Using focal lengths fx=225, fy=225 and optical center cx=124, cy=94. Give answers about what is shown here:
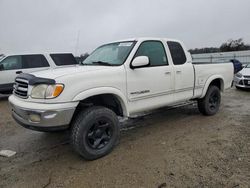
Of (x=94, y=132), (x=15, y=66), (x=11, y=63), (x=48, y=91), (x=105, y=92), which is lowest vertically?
(x=94, y=132)

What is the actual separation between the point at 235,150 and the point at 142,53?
2.37 meters

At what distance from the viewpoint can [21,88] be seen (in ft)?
11.5

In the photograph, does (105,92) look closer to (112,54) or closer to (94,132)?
(94,132)

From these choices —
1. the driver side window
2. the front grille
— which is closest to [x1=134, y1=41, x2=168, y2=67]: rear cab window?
the front grille

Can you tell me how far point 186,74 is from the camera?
4973mm

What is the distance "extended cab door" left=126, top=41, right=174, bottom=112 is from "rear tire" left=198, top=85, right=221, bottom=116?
148 cm

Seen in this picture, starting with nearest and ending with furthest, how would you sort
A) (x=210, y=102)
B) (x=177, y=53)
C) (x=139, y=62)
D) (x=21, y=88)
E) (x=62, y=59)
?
(x=21, y=88), (x=139, y=62), (x=177, y=53), (x=210, y=102), (x=62, y=59)

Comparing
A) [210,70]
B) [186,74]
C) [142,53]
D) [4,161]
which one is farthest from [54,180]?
[210,70]

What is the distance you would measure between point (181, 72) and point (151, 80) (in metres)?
0.97

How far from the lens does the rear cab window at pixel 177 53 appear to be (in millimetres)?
4895

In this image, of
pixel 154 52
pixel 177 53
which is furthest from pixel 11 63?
pixel 177 53

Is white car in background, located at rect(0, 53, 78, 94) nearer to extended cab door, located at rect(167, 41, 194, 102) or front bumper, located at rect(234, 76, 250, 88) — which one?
extended cab door, located at rect(167, 41, 194, 102)

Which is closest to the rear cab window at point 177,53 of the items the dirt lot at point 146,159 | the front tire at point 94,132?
the dirt lot at point 146,159

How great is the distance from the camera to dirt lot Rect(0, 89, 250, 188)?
9.84 ft
